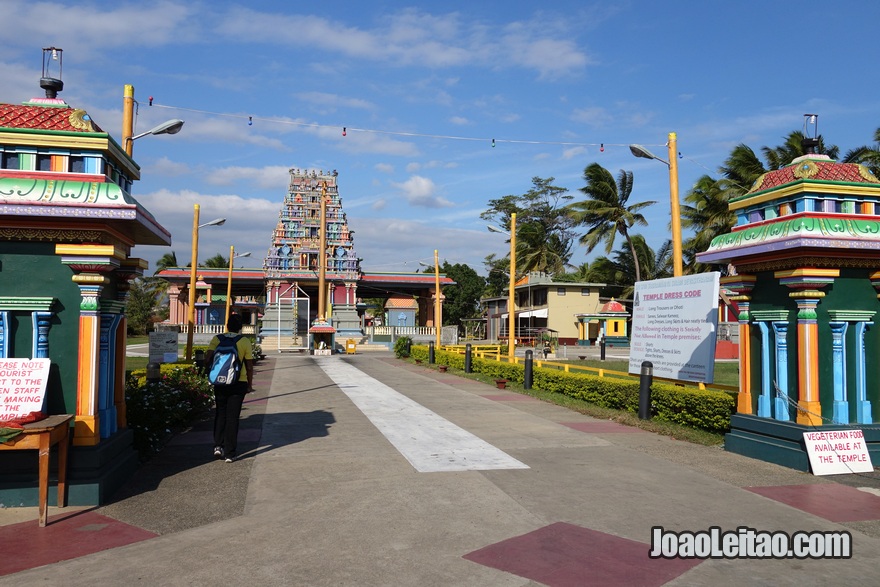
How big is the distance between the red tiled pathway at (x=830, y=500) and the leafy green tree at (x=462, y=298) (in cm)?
6784

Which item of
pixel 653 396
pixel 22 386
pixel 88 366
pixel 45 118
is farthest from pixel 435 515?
pixel 653 396

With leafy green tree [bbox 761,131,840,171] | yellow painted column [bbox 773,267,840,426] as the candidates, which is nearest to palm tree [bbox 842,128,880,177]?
leafy green tree [bbox 761,131,840,171]

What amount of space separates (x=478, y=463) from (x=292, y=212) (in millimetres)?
52375

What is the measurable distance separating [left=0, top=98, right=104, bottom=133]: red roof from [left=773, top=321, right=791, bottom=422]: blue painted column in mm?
8290

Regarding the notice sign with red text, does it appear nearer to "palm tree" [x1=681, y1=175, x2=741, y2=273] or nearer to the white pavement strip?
the white pavement strip

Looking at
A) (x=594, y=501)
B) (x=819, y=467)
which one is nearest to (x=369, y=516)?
(x=594, y=501)

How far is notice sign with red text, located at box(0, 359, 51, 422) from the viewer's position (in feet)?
20.0

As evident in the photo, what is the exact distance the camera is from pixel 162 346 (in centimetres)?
1798

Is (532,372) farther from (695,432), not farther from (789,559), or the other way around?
(789,559)

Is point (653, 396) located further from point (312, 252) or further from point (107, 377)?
point (312, 252)

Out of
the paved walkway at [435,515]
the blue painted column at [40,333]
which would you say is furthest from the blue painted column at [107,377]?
the paved walkway at [435,515]

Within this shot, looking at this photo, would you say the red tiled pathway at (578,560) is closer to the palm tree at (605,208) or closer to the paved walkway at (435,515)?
the paved walkway at (435,515)

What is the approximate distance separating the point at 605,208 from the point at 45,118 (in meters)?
39.3

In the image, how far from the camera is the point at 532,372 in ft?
59.0
